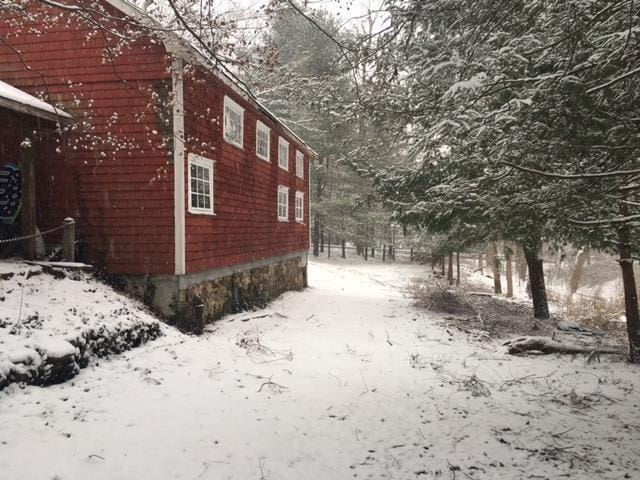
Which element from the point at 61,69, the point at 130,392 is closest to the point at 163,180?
the point at 61,69

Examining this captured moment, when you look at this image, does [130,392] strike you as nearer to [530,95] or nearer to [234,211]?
[530,95]

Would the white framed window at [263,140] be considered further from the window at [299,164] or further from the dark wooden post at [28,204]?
the dark wooden post at [28,204]

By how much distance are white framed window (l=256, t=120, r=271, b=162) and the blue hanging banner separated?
6.72 meters

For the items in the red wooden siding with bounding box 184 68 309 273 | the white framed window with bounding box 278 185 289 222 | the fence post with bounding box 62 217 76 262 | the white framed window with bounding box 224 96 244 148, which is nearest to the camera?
the fence post with bounding box 62 217 76 262

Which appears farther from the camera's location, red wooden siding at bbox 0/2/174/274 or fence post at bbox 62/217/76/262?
red wooden siding at bbox 0/2/174/274

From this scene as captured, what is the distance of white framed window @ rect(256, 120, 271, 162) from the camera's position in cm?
1383

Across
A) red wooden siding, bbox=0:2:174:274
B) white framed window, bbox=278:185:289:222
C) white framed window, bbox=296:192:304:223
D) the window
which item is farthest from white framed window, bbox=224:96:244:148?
white framed window, bbox=296:192:304:223

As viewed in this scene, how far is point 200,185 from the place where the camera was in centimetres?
1016

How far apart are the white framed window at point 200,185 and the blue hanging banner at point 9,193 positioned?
4001 mm

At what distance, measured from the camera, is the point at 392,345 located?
9125 millimetres

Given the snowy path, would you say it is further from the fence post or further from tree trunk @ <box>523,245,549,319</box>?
tree trunk @ <box>523,245,549,319</box>

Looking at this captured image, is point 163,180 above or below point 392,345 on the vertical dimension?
above

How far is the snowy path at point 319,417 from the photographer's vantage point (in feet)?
13.1

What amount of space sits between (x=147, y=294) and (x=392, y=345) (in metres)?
5.74
